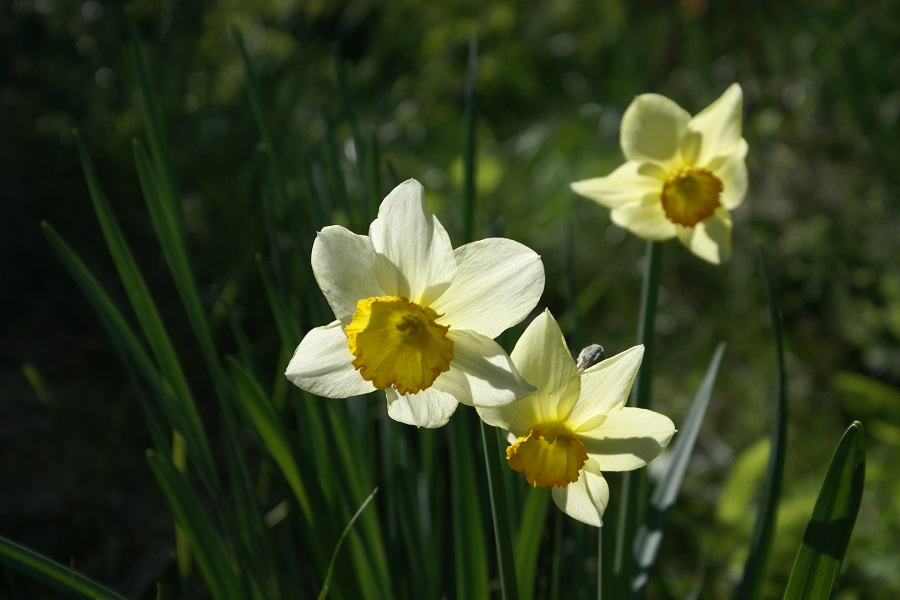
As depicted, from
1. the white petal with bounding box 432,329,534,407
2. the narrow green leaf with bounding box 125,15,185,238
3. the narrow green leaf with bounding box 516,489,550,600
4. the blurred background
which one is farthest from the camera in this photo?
the blurred background

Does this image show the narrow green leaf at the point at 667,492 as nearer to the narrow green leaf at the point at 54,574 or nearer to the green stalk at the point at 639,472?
the green stalk at the point at 639,472

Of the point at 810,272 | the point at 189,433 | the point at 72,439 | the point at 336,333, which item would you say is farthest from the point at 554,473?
the point at 810,272

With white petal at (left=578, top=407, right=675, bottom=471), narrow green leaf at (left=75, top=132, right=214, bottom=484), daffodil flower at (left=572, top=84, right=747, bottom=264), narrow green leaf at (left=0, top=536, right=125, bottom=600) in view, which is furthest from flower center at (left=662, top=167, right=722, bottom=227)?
narrow green leaf at (left=0, top=536, right=125, bottom=600)

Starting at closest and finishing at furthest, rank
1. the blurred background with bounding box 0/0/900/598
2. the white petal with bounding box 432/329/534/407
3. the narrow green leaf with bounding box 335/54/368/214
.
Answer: the white petal with bounding box 432/329/534/407
the narrow green leaf with bounding box 335/54/368/214
the blurred background with bounding box 0/0/900/598

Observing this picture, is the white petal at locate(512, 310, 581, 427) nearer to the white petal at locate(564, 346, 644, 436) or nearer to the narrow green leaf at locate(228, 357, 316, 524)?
the white petal at locate(564, 346, 644, 436)

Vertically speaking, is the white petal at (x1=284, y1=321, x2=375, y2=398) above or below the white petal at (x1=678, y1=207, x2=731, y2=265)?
above

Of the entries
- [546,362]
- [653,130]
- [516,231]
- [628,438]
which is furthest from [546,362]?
[516,231]

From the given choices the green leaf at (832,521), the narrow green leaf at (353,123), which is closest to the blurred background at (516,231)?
the narrow green leaf at (353,123)
